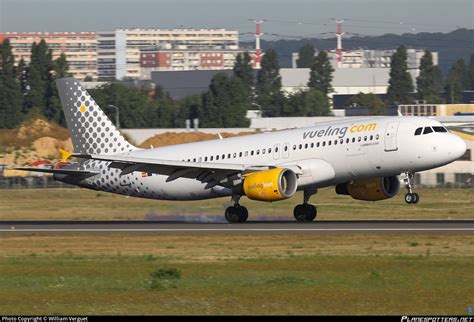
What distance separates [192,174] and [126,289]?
1971cm

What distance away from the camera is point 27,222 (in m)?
45.4

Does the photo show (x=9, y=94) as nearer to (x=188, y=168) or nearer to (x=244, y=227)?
(x=188, y=168)

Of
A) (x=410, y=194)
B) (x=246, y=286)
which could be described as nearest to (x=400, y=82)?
(x=410, y=194)

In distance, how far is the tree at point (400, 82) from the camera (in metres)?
193

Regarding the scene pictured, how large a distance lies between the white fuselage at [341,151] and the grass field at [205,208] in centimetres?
354

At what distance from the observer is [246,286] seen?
23.8 m

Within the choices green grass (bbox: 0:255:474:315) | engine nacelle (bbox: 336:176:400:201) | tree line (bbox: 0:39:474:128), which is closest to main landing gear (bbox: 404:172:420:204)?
engine nacelle (bbox: 336:176:400:201)

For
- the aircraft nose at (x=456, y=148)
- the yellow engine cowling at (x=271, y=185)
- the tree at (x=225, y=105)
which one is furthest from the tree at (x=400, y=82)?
the yellow engine cowling at (x=271, y=185)

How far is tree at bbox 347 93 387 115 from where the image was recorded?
172700mm

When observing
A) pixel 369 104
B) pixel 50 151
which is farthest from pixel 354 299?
pixel 369 104

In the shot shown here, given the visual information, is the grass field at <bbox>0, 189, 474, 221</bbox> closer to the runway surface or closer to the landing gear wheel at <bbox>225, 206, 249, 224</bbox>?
the landing gear wheel at <bbox>225, 206, 249, 224</bbox>

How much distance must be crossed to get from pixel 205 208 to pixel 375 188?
10726mm

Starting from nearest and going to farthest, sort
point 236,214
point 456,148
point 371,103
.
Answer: point 456,148, point 236,214, point 371,103

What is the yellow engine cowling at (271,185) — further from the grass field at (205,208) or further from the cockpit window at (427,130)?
the cockpit window at (427,130)
